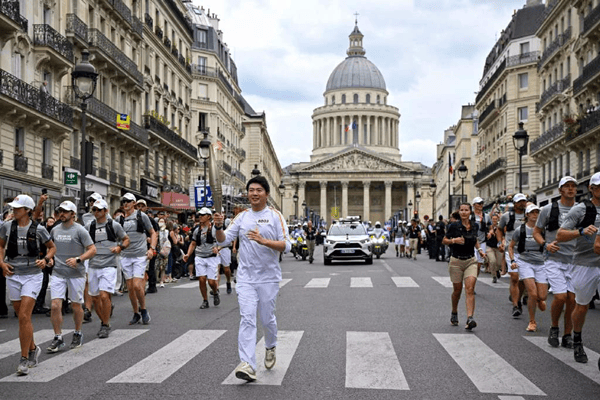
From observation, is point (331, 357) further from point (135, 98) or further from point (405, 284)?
point (135, 98)

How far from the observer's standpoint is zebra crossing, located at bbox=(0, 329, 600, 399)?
6.90 meters

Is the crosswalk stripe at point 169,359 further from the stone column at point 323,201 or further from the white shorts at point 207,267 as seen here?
the stone column at point 323,201

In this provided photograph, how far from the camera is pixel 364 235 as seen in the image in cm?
3025

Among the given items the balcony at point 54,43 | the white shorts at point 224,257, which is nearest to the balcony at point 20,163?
the balcony at point 54,43

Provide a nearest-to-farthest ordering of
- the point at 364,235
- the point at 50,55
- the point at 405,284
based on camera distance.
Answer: the point at 405,284 < the point at 50,55 < the point at 364,235

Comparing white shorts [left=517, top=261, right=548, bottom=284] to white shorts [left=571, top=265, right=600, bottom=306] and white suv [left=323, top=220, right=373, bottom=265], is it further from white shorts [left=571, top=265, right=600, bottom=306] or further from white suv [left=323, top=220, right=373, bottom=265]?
white suv [left=323, top=220, right=373, bottom=265]

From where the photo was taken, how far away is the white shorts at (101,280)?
32.3ft

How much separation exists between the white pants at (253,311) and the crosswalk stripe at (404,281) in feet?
36.7

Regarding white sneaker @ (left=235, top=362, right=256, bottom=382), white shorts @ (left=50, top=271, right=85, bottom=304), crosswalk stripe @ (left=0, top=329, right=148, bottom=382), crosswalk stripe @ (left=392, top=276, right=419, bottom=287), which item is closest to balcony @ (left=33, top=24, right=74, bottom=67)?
crosswalk stripe @ (left=392, top=276, right=419, bottom=287)

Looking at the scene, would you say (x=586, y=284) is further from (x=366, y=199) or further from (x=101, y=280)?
(x=366, y=199)

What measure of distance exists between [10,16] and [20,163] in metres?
4.53

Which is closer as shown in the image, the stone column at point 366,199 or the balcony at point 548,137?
the balcony at point 548,137

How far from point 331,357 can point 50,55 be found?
20710 mm

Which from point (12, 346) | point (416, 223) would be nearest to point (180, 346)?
point (12, 346)
